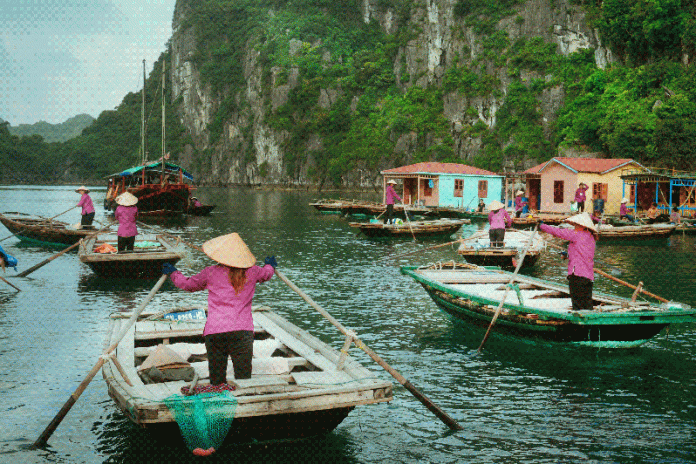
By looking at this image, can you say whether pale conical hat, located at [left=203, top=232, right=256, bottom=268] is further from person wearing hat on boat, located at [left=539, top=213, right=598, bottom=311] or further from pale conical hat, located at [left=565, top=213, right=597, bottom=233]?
pale conical hat, located at [left=565, top=213, right=597, bottom=233]

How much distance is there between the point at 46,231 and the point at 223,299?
2053 cm

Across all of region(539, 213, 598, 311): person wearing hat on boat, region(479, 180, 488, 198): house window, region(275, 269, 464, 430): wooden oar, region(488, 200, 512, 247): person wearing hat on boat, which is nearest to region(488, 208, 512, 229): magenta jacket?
region(488, 200, 512, 247): person wearing hat on boat

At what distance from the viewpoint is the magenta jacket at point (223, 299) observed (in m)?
6.41

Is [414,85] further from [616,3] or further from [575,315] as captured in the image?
[575,315]

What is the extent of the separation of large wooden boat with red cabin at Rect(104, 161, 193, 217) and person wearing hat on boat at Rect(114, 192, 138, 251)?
2611 cm

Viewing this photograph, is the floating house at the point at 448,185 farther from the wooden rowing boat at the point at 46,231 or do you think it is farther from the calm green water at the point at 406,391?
the calm green water at the point at 406,391

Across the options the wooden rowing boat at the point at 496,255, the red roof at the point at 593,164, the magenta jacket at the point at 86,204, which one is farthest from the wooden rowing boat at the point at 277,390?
the red roof at the point at 593,164

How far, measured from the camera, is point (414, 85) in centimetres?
9356

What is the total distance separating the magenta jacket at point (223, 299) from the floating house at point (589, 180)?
37179mm

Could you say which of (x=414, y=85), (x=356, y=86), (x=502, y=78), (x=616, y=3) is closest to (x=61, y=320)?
(x=616, y=3)

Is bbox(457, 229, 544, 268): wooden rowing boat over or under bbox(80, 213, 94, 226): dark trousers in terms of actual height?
under

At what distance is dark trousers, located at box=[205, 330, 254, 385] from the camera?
21.0ft

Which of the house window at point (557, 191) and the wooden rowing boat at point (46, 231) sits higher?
the house window at point (557, 191)

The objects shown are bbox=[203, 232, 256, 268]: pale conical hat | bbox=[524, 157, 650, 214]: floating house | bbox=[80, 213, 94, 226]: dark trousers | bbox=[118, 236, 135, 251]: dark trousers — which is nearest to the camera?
bbox=[203, 232, 256, 268]: pale conical hat
